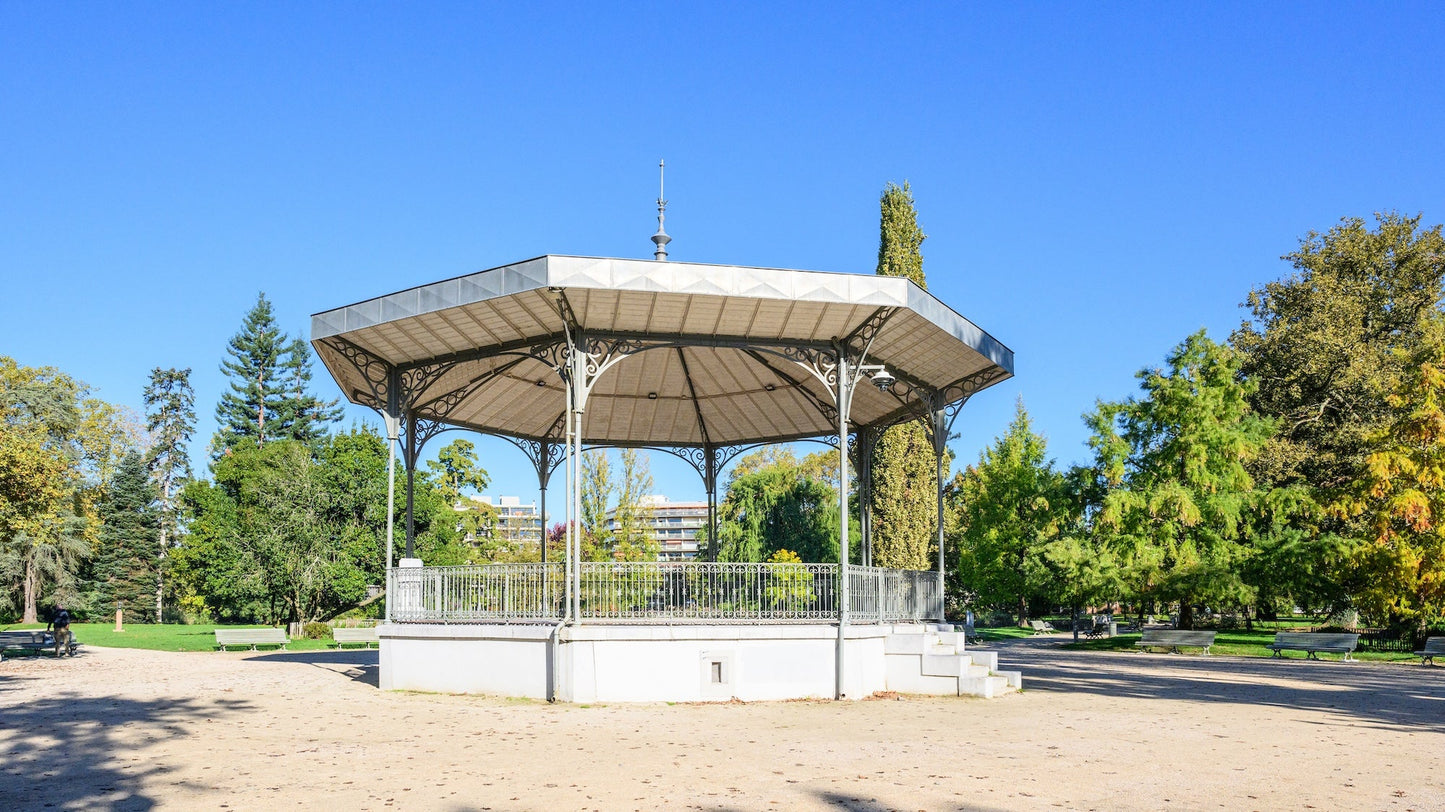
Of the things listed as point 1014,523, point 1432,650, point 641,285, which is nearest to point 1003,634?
point 1014,523

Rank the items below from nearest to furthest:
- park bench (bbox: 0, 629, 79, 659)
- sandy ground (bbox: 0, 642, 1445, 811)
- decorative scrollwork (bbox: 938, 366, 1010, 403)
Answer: sandy ground (bbox: 0, 642, 1445, 811), decorative scrollwork (bbox: 938, 366, 1010, 403), park bench (bbox: 0, 629, 79, 659)

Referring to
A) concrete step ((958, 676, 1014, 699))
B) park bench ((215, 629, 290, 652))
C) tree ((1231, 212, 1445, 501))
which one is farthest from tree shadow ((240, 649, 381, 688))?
Answer: tree ((1231, 212, 1445, 501))

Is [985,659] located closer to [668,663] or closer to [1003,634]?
[668,663]

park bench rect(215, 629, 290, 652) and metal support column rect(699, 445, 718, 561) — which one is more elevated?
metal support column rect(699, 445, 718, 561)

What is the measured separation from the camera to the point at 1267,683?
20.7m

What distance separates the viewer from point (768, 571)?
16734 mm

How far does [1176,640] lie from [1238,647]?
3013 millimetres

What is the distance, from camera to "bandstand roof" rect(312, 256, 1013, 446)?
1527cm

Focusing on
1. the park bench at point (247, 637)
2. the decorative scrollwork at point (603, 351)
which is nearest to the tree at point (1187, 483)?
the decorative scrollwork at point (603, 351)

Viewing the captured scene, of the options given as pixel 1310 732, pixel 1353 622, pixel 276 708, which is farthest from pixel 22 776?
pixel 1353 622

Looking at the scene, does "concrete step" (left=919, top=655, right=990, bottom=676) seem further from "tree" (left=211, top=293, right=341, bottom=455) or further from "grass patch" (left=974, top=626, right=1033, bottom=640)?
"tree" (left=211, top=293, right=341, bottom=455)

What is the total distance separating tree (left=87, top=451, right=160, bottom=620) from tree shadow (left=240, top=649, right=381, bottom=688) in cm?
3908

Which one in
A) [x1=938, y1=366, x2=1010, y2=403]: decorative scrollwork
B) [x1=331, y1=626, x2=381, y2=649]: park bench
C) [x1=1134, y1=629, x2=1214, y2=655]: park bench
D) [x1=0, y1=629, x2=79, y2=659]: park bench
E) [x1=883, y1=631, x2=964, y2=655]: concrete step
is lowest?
[x1=1134, y1=629, x2=1214, y2=655]: park bench

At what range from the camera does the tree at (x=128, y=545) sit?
202 feet
